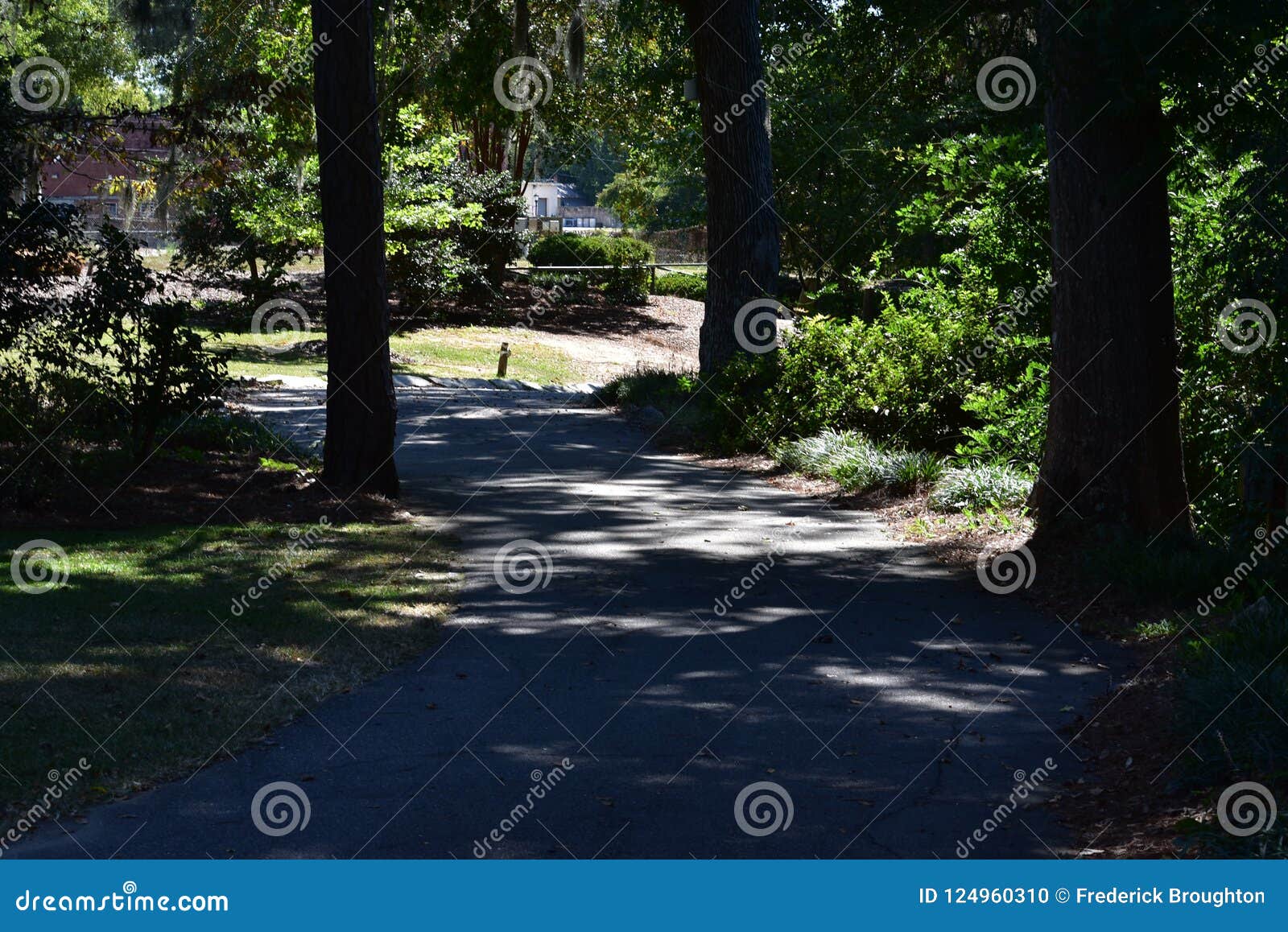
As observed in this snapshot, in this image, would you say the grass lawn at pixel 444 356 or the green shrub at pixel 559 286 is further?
the green shrub at pixel 559 286

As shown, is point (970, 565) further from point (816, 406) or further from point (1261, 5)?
point (816, 406)

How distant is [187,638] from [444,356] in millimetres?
22364

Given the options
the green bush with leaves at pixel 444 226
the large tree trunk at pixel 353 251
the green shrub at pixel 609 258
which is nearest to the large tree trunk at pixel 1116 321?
the large tree trunk at pixel 353 251

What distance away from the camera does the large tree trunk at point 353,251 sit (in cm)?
1202

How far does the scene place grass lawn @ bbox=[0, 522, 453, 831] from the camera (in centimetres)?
587

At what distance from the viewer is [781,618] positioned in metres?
8.70

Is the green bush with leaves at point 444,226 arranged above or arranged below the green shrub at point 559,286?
above

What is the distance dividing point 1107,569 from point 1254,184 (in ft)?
8.93

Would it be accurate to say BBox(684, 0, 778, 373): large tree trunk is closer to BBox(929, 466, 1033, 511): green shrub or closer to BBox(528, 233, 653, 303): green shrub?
A: BBox(929, 466, 1033, 511): green shrub

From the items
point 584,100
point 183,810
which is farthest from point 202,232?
point 183,810

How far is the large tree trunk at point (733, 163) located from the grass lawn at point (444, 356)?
9.98m

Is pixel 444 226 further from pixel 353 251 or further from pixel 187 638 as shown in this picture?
pixel 187 638

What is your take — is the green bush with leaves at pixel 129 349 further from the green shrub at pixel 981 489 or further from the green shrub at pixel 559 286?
the green shrub at pixel 559 286

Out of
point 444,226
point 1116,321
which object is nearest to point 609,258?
point 444,226
